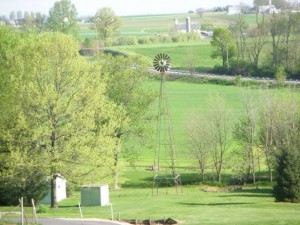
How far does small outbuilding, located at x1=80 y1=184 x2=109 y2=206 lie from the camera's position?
160ft

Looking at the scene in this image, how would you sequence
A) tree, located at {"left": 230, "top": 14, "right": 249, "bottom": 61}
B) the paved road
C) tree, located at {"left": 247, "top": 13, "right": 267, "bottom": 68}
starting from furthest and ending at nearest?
1. tree, located at {"left": 230, "top": 14, "right": 249, "bottom": 61}
2. tree, located at {"left": 247, "top": 13, "right": 267, "bottom": 68}
3. the paved road

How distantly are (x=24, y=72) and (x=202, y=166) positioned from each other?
20949 mm

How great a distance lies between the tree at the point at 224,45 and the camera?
12344 centimetres

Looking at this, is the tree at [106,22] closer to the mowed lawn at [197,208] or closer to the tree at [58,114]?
the mowed lawn at [197,208]

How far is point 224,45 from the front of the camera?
12506 centimetres

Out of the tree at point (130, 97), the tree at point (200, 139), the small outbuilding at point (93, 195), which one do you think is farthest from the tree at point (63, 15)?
the small outbuilding at point (93, 195)

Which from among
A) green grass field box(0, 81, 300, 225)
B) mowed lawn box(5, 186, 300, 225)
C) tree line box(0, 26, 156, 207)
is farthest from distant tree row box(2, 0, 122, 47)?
tree line box(0, 26, 156, 207)

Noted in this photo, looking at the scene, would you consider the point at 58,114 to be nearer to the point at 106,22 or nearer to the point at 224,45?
the point at 224,45

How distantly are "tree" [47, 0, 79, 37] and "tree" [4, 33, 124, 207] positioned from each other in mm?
104908

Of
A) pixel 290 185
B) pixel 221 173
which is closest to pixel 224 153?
pixel 221 173

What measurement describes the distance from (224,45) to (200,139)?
194ft

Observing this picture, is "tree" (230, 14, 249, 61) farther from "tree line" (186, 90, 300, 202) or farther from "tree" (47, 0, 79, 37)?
"tree line" (186, 90, 300, 202)

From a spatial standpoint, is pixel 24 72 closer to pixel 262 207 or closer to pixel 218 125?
pixel 262 207

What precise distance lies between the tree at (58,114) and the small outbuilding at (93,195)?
722 mm
